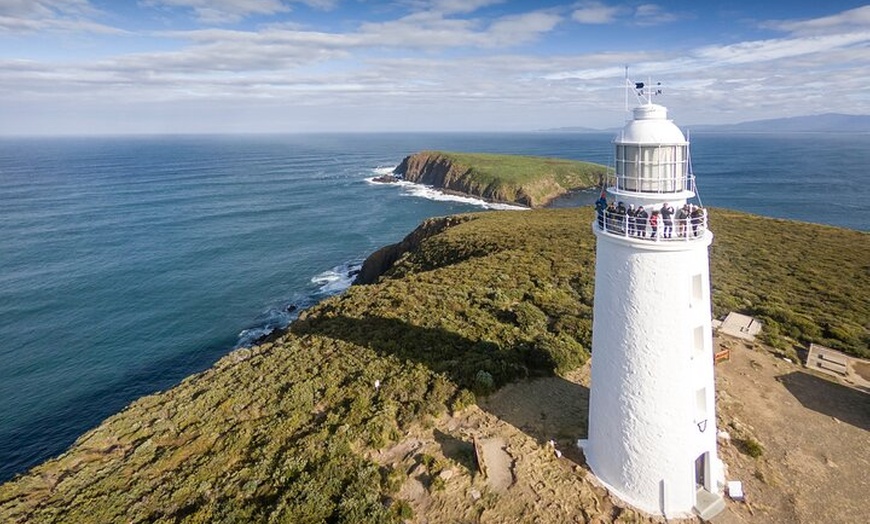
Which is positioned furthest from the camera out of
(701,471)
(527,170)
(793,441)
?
(527,170)

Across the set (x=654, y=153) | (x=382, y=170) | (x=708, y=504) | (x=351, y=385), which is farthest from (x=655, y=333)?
(x=382, y=170)

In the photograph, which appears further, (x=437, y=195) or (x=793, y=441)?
(x=437, y=195)

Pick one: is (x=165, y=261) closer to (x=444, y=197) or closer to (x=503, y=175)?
(x=444, y=197)

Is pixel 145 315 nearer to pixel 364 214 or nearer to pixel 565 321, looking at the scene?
pixel 565 321

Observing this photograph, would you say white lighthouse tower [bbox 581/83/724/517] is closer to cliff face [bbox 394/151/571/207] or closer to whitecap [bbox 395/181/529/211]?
whitecap [bbox 395/181/529/211]

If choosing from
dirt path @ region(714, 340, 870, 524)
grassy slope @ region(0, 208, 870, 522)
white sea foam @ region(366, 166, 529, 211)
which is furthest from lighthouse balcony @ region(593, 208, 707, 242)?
white sea foam @ region(366, 166, 529, 211)

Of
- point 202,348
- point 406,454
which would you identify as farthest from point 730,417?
point 202,348

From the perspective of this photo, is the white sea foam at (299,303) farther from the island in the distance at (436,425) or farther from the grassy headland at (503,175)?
the grassy headland at (503,175)
